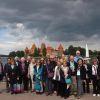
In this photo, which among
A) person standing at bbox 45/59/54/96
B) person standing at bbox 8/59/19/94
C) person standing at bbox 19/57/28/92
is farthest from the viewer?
person standing at bbox 19/57/28/92

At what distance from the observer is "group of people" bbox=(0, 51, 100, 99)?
1631cm

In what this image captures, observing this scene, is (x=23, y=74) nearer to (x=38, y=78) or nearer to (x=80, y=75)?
(x=38, y=78)

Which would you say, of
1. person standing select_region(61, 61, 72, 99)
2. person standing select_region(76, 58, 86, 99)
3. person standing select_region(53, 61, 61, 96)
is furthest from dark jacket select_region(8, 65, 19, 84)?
person standing select_region(76, 58, 86, 99)

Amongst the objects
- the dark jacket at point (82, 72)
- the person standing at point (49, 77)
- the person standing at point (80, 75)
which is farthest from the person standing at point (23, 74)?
the dark jacket at point (82, 72)

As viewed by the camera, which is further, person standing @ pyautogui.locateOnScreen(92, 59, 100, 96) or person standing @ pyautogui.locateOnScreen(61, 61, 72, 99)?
person standing @ pyautogui.locateOnScreen(92, 59, 100, 96)

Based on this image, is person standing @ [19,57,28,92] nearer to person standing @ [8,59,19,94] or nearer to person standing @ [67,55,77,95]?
person standing @ [8,59,19,94]

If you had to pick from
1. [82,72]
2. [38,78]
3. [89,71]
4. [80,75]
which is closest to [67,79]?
[80,75]

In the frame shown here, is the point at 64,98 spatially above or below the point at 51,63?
below

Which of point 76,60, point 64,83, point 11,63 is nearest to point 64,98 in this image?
point 64,83

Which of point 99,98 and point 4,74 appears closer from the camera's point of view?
point 99,98

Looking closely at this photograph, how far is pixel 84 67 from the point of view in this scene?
1639cm

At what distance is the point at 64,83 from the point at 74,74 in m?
0.64

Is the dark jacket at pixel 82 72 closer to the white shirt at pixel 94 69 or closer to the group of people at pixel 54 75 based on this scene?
the group of people at pixel 54 75

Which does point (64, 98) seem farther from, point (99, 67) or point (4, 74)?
point (4, 74)
